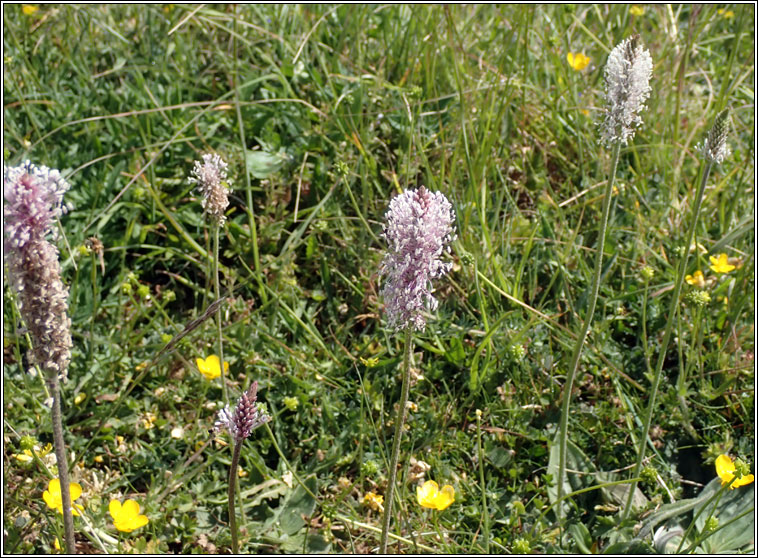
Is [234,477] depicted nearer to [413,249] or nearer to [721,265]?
[413,249]

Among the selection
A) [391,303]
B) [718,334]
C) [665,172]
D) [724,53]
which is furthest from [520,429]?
[724,53]

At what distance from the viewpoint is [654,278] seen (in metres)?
2.71

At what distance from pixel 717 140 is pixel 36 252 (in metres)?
1.32

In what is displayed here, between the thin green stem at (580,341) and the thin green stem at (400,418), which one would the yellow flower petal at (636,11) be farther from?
the thin green stem at (400,418)

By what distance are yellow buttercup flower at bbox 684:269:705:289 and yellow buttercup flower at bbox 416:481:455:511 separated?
42.4 inches

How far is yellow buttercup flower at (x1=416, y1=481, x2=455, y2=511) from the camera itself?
204 cm

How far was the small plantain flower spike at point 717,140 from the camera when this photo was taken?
1.66 metres

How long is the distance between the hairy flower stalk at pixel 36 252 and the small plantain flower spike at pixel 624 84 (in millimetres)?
1032

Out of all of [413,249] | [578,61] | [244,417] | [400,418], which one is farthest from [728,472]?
[578,61]

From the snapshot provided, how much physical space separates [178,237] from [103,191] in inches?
12.2

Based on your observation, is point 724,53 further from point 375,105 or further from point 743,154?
point 375,105

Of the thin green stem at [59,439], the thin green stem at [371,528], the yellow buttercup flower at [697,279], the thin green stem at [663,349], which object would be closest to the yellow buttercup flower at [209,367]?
the thin green stem at [371,528]

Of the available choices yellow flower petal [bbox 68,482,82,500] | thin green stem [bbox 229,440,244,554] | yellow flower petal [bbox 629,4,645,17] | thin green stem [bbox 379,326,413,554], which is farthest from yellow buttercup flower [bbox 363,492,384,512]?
yellow flower petal [bbox 629,4,645,17]

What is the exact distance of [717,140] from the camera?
5.51ft
